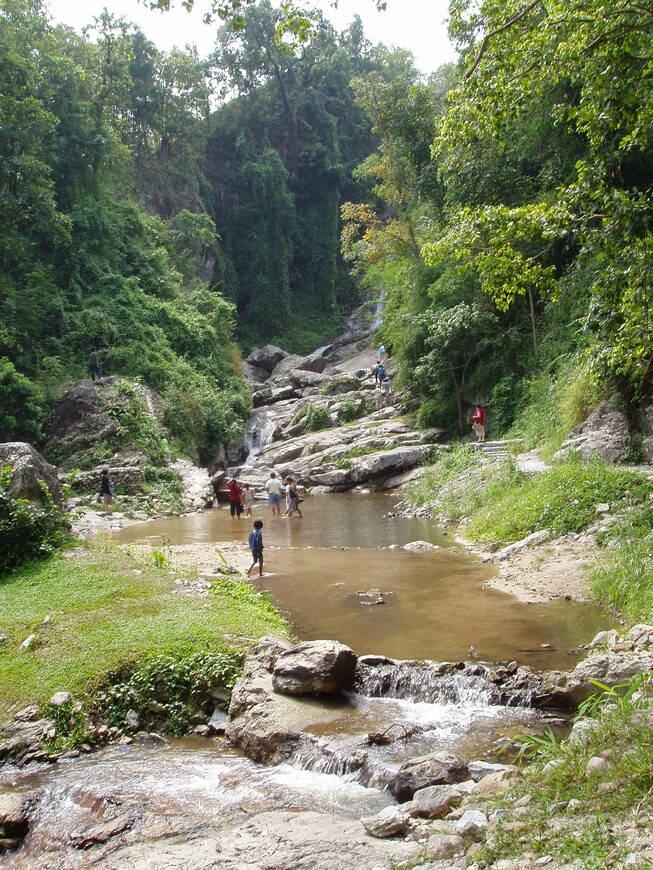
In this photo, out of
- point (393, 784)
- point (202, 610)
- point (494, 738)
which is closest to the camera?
point (393, 784)

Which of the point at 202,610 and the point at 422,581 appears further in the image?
the point at 422,581

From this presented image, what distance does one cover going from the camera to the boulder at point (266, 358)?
4719 cm

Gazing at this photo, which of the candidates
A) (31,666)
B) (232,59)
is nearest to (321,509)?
(31,666)

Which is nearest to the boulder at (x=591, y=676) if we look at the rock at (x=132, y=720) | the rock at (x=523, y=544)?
the rock at (x=132, y=720)

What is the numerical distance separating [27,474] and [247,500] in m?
12.2

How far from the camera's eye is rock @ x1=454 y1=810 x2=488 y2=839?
3.78 metres

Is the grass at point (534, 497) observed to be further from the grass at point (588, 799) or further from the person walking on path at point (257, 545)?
the grass at point (588, 799)

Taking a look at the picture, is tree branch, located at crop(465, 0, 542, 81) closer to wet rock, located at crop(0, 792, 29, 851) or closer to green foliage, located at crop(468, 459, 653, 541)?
green foliage, located at crop(468, 459, 653, 541)

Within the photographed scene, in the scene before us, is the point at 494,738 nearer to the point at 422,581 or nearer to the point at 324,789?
the point at 324,789

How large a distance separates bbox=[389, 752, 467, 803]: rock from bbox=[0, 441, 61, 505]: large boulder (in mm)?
10248

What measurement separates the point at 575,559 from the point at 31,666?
8.26m

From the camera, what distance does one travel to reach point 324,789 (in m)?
5.25

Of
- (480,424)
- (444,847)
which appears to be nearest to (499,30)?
(444,847)

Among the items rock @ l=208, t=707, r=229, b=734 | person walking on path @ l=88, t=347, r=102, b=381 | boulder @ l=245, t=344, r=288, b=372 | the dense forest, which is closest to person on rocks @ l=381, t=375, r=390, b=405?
the dense forest
